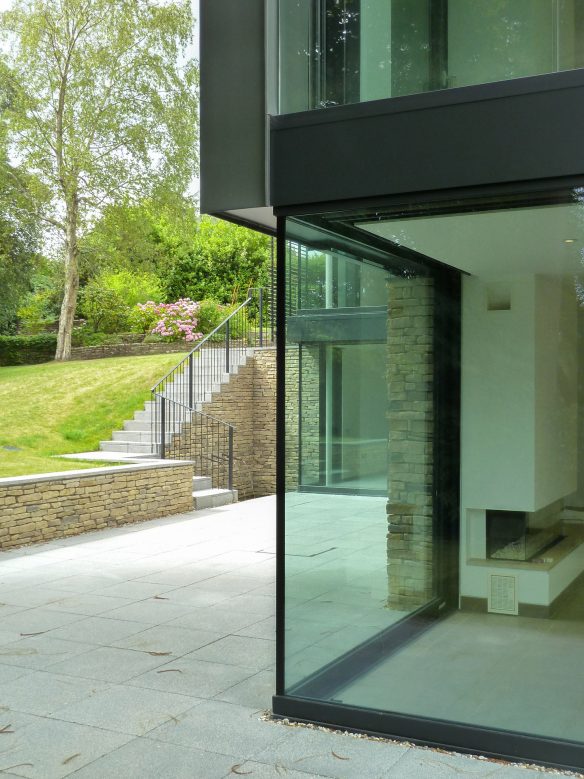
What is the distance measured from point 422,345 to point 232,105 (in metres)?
1.58

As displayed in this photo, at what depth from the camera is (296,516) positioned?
4.40m

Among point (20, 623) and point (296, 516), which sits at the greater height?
point (296, 516)

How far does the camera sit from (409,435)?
4.45m

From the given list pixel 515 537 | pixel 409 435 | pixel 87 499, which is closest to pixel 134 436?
pixel 87 499

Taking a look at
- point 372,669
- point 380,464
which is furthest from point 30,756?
point 380,464

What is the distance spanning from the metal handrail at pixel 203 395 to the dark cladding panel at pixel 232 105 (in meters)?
10.1

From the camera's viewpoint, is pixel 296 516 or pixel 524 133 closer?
pixel 524 133

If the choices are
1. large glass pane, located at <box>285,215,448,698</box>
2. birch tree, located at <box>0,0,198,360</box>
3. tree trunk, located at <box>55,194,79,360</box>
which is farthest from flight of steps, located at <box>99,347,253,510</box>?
large glass pane, located at <box>285,215,448,698</box>

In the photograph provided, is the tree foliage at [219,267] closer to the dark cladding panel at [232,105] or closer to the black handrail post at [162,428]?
the black handrail post at [162,428]

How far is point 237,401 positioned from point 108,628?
11.3m

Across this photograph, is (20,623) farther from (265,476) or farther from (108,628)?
(265,476)

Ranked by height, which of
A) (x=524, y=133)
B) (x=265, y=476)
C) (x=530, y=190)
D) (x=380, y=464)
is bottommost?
(x=265, y=476)

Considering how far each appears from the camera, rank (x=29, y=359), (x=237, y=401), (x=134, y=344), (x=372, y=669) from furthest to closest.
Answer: (x=29, y=359) < (x=134, y=344) < (x=237, y=401) < (x=372, y=669)

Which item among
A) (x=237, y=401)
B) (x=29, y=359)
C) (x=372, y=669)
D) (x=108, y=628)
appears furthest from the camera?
(x=29, y=359)
